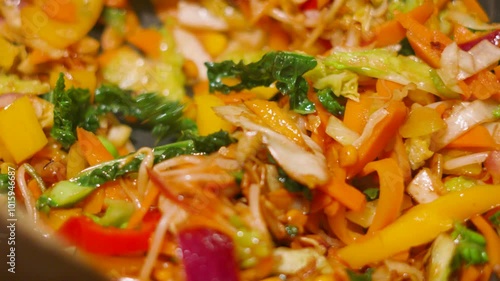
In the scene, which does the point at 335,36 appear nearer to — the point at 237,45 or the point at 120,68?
the point at 237,45

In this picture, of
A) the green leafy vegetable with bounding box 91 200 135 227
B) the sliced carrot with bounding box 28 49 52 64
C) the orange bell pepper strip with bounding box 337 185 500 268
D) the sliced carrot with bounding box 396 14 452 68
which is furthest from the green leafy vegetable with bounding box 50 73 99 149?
the sliced carrot with bounding box 396 14 452 68

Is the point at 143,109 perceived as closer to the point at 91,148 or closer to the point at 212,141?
the point at 91,148

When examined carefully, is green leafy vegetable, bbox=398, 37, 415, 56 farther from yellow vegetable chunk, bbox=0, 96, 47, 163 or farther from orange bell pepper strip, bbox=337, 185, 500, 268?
yellow vegetable chunk, bbox=0, 96, 47, 163

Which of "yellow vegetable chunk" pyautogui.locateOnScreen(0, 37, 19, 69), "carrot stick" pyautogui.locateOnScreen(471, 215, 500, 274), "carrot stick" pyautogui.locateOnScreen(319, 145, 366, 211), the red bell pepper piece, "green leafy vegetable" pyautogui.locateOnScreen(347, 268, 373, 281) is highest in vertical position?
"yellow vegetable chunk" pyautogui.locateOnScreen(0, 37, 19, 69)

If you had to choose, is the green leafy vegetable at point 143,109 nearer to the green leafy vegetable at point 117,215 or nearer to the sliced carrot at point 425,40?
the green leafy vegetable at point 117,215

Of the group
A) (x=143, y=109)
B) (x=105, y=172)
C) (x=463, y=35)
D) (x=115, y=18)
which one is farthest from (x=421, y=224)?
(x=115, y=18)

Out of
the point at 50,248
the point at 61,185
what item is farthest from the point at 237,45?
the point at 50,248

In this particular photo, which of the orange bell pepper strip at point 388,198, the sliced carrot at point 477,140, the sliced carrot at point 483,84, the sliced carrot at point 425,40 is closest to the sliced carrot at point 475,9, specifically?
the sliced carrot at point 425,40
